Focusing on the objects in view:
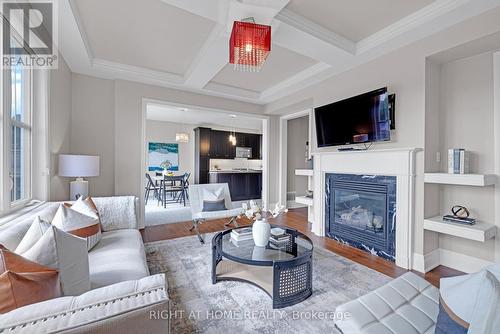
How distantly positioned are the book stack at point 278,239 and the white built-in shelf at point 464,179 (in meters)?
1.64

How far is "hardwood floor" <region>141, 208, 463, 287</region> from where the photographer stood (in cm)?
238

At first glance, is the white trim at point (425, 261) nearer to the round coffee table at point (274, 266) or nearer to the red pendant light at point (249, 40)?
the round coffee table at point (274, 266)

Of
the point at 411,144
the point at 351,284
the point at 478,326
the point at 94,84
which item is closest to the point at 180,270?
the point at 351,284

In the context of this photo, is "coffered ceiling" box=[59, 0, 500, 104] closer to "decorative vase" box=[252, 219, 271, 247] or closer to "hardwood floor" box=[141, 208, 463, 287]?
"decorative vase" box=[252, 219, 271, 247]

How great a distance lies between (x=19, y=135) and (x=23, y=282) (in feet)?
6.75

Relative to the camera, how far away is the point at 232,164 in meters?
8.14

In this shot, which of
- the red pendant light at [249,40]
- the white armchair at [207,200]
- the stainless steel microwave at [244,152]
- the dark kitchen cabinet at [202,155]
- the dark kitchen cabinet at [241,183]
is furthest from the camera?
the stainless steel microwave at [244,152]

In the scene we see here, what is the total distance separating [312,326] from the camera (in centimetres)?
156

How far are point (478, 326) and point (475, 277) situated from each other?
0.21 metres

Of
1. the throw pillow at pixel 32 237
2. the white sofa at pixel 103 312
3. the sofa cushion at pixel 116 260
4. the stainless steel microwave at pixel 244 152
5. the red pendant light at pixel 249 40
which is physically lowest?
the sofa cushion at pixel 116 260

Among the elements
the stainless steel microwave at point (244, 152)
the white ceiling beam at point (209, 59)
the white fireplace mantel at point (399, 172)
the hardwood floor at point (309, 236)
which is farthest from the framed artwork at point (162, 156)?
the white fireplace mantel at point (399, 172)

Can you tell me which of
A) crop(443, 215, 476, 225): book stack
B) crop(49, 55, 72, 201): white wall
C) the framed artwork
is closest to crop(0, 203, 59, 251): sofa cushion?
crop(49, 55, 72, 201): white wall

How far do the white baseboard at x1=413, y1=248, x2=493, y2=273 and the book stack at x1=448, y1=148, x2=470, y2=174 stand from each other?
37.0 inches

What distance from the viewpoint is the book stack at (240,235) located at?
220 cm
